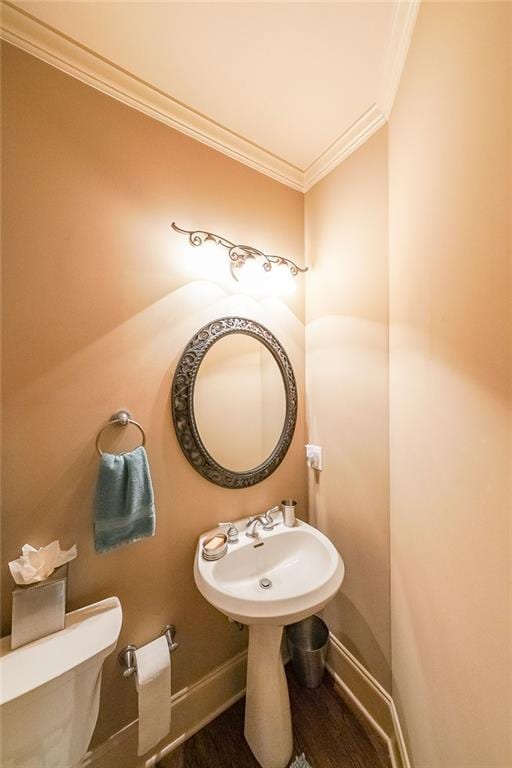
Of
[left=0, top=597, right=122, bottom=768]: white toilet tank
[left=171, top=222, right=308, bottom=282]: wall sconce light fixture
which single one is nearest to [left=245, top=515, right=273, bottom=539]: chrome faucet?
[left=0, top=597, right=122, bottom=768]: white toilet tank

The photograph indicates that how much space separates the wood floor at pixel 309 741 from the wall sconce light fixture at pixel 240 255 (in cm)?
199

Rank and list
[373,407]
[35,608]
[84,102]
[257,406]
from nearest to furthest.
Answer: [35,608], [84,102], [373,407], [257,406]

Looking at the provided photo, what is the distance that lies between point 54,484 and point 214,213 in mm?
1262

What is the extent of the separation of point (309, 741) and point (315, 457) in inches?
44.7

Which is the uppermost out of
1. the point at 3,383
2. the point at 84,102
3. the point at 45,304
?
the point at 84,102

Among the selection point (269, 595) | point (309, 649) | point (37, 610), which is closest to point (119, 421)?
point (37, 610)

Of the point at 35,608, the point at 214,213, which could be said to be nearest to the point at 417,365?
the point at 214,213

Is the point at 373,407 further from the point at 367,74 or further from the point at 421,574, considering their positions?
the point at 367,74

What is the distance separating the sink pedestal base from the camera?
1.01 m

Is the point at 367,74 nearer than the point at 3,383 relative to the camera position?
No

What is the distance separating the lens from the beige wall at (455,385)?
19.7 inches

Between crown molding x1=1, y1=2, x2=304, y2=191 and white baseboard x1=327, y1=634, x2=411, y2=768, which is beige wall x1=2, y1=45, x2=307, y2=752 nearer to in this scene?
crown molding x1=1, y1=2, x2=304, y2=191

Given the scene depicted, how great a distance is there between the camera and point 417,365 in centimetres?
84

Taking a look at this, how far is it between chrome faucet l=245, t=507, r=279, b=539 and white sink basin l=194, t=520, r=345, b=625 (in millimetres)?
21
